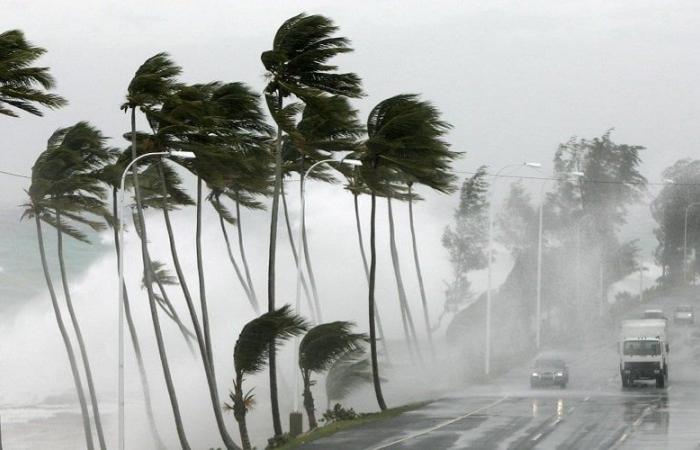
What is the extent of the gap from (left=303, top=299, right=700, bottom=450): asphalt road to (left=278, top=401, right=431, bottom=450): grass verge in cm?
55

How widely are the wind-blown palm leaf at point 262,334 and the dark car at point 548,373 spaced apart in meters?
27.5

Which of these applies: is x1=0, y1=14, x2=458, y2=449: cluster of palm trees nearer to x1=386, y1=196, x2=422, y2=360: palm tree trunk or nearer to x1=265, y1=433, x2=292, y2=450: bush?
x1=265, y1=433, x2=292, y2=450: bush

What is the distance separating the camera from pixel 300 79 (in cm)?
4575

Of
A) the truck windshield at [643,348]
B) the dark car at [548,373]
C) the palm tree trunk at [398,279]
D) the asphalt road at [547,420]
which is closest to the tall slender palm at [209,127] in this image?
the asphalt road at [547,420]

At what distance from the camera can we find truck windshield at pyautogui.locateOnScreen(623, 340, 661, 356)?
212 ft

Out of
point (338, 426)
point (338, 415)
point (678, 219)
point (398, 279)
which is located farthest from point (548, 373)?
point (678, 219)

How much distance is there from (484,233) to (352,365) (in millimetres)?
75614

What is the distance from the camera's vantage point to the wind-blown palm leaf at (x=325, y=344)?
44.5m

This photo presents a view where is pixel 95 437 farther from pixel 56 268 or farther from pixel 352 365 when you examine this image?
pixel 56 268

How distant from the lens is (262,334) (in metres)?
39.3

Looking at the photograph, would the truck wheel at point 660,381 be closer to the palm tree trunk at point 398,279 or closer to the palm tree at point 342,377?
the palm tree trunk at point 398,279

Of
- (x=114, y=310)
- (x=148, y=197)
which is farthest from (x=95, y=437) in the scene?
(x=114, y=310)

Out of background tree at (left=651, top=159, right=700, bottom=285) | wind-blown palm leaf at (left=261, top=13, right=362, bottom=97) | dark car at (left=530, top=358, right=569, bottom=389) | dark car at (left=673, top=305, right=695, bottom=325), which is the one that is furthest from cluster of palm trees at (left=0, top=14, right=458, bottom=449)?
background tree at (left=651, top=159, right=700, bottom=285)

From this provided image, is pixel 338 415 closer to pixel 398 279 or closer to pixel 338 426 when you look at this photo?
pixel 338 426
